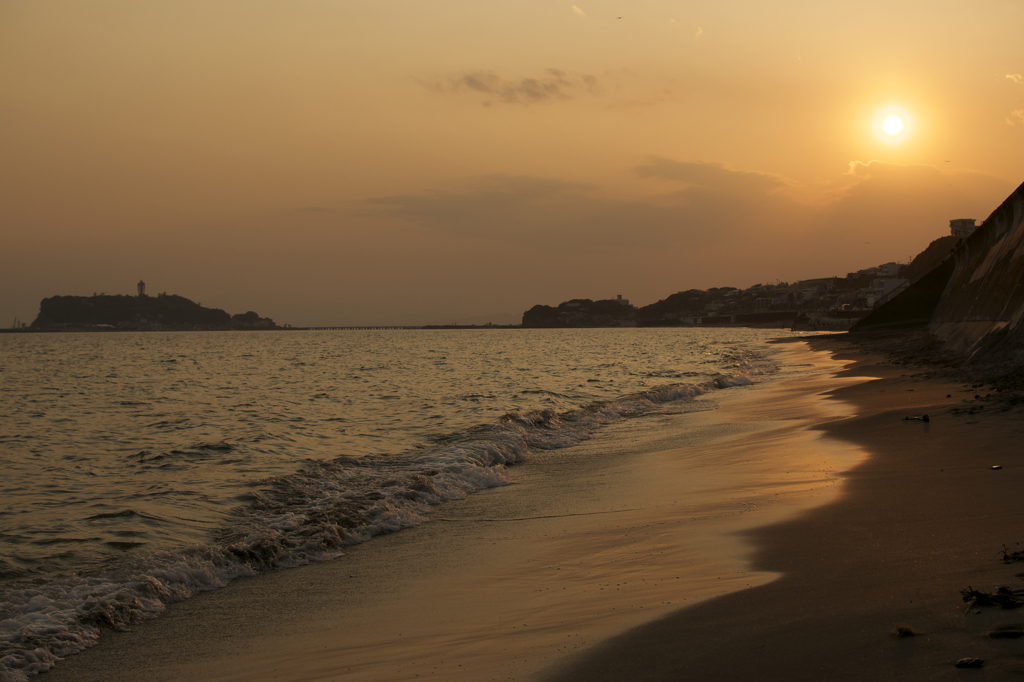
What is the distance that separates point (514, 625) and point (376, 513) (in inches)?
159

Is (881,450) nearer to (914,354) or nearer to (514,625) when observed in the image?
(514,625)

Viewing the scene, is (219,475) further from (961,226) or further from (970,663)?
(961,226)

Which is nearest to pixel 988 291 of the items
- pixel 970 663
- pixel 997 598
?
pixel 997 598

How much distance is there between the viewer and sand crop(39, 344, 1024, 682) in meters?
3.47

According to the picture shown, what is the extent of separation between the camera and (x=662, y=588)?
474 centimetres

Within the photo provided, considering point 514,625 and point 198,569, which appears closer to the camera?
point 514,625

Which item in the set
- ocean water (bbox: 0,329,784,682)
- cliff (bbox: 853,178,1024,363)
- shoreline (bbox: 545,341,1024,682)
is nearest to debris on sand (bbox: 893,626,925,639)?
shoreline (bbox: 545,341,1024,682)

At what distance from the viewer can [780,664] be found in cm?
323

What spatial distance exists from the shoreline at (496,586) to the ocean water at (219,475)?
1.37 ft

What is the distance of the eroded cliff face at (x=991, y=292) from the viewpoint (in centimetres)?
1672

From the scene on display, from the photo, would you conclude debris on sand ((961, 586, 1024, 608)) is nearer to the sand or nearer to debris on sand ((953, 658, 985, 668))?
the sand

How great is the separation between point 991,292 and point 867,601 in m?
22.6

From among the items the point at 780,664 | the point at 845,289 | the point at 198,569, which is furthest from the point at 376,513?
the point at 845,289

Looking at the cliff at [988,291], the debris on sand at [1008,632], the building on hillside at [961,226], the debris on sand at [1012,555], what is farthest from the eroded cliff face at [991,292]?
the building on hillside at [961,226]
